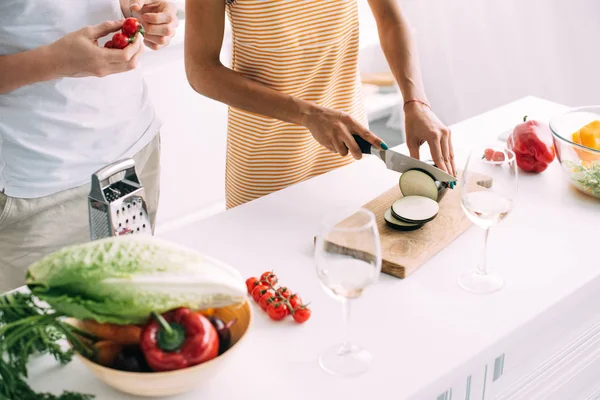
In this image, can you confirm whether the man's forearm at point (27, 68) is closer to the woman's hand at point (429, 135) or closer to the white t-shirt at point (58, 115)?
the white t-shirt at point (58, 115)

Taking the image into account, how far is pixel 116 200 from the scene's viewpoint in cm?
113

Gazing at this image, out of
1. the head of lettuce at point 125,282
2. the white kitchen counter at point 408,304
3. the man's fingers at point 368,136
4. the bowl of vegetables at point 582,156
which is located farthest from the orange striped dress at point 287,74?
the head of lettuce at point 125,282

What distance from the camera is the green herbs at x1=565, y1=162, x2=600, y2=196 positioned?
1.41 m

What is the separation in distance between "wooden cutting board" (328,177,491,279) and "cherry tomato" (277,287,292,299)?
0.19 meters

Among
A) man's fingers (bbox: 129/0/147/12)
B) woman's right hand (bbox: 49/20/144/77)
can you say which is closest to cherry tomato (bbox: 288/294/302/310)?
woman's right hand (bbox: 49/20/144/77)

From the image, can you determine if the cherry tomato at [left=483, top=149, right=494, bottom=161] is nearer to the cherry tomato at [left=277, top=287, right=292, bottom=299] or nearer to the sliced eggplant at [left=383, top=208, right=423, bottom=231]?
the sliced eggplant at [left=383, top=208, right=423, bottom=231]

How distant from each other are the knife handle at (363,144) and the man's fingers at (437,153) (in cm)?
16

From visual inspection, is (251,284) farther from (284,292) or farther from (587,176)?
(587,176)

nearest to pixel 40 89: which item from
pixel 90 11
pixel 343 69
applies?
pixel 90 11

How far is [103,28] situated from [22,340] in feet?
2.48

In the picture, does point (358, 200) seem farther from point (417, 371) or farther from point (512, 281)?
point (417, 371)

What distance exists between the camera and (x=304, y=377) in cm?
100

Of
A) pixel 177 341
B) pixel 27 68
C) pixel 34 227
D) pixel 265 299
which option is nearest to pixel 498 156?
pixel 265 299

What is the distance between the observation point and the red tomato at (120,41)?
4.81 ft
